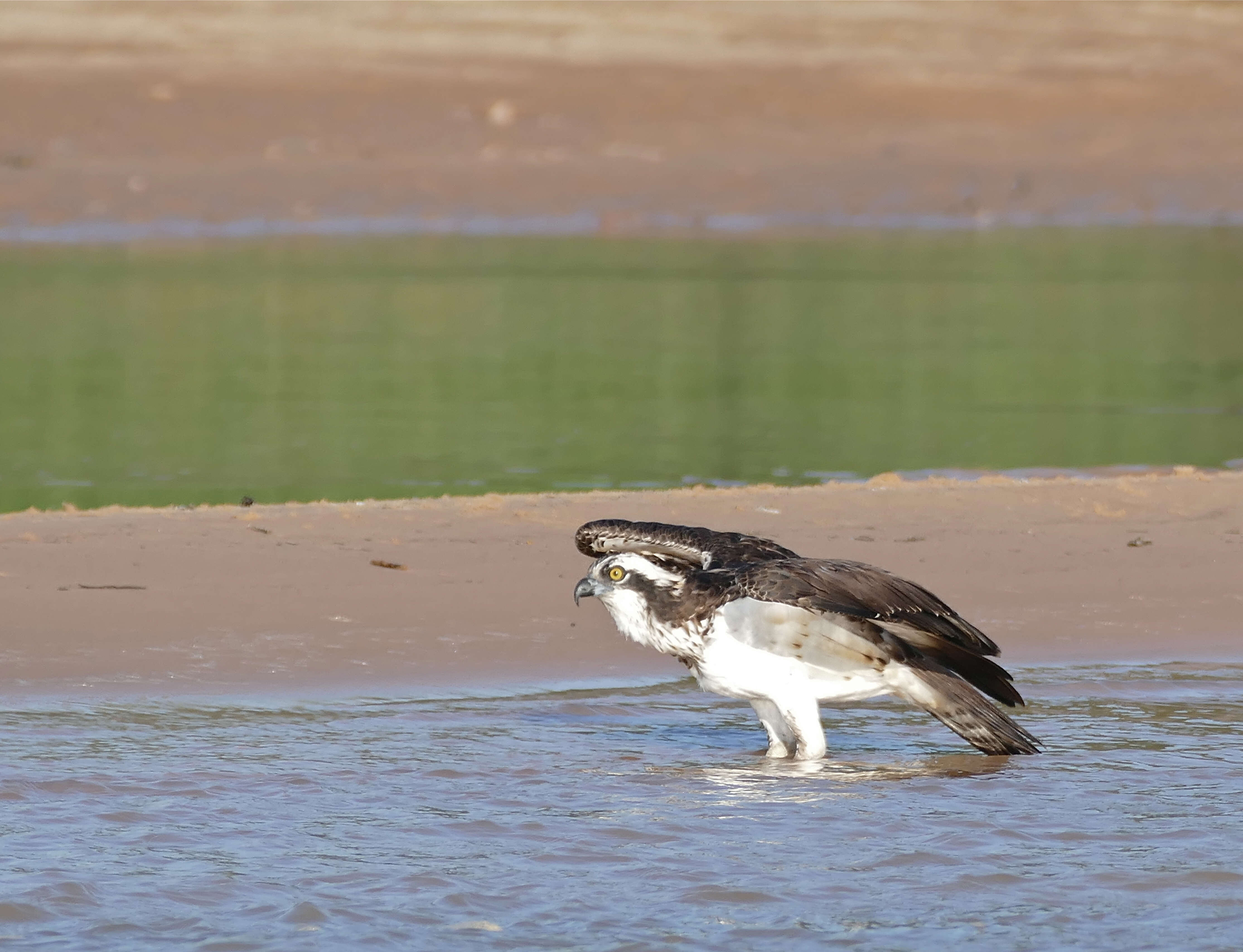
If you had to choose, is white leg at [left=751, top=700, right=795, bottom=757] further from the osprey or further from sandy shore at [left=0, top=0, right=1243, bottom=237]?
sandy shore at [left=0, top=0, right=1243, bottom=237]

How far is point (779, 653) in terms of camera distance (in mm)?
7059

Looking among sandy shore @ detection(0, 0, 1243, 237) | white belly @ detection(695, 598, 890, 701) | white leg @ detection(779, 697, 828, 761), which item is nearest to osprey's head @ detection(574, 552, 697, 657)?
white belly @ detection(695, 598, 890, 701)

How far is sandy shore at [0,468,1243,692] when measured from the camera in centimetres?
863

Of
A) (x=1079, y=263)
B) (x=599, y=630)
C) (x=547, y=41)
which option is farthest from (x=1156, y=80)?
Answer: (x=599, y=630)

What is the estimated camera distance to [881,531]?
10.7 m

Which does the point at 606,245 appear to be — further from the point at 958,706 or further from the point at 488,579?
the point at 958,706

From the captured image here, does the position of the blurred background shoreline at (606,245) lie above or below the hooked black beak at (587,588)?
above

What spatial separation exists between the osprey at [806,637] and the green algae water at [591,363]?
6050mm

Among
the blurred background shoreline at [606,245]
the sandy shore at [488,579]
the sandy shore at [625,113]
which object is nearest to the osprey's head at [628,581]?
the sandy shore at [488,579]

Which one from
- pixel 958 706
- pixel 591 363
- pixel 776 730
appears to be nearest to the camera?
pixel 958 706

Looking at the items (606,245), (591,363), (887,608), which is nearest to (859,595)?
(887,608)

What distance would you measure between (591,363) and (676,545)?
13.4 m

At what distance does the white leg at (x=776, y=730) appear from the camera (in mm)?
7348

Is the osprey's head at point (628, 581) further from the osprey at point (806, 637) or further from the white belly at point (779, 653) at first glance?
the white belly at point (779, 653)
